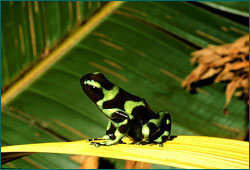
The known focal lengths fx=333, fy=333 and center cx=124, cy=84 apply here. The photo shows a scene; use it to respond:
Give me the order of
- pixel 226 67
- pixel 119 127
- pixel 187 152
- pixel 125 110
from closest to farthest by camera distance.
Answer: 1. pixel 187 152
2. pixel 119 127
3. pixel 125 110
4. pixel 226 67

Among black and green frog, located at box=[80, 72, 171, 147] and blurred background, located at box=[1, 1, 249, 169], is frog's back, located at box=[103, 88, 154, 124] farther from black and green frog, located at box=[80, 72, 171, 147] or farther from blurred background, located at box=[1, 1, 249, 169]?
blurred background, located at box=[1, 1, 249, 169]

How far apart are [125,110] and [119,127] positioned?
0.13 meters

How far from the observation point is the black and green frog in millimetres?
1580

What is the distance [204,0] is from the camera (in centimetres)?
265

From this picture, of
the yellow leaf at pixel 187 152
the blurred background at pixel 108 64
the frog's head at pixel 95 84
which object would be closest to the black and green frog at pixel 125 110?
the frog's head at pixel 95 84

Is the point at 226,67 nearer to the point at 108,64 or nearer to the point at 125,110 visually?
the point at 108,64

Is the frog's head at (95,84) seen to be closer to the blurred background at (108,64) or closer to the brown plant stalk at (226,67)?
the blurred background at (108,64)

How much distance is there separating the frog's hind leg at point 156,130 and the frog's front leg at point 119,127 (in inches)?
3.7

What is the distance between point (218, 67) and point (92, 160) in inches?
46.0

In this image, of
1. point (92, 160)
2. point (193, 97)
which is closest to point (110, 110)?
point (92, 160)

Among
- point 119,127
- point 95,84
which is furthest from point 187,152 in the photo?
point 95,84

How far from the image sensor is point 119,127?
152cm

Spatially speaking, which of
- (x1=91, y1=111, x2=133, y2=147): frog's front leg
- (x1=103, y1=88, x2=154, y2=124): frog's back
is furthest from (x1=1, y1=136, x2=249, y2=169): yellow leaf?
(x1=103, y1=88, x2=154, y2=124): frog's back

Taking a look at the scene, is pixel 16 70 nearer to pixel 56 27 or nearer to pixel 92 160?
pixel 56 27
